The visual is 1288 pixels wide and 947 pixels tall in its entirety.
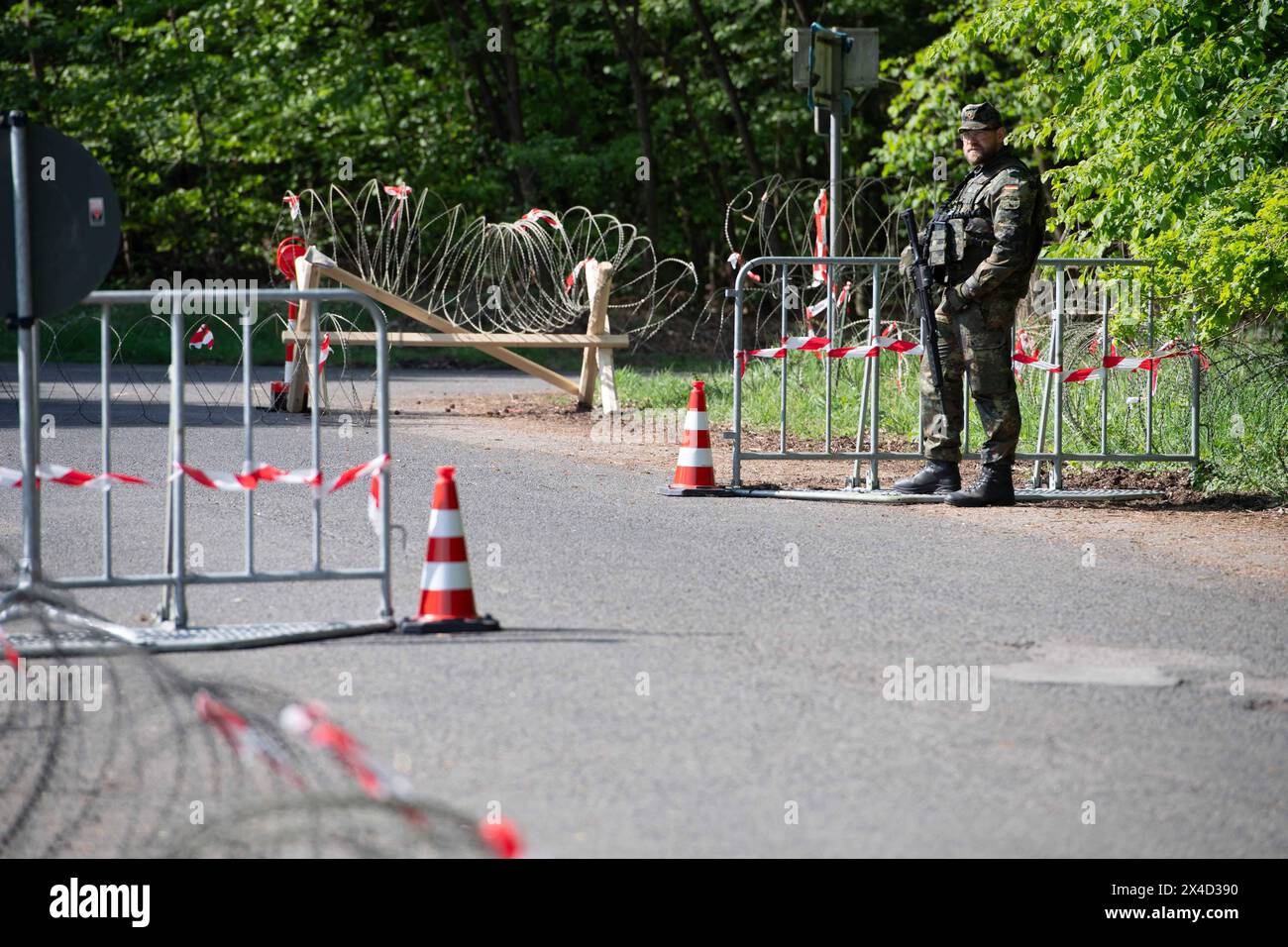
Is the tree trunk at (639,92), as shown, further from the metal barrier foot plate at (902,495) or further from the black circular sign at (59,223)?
the black circular sign at (59,223)

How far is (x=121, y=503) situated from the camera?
10.5 m

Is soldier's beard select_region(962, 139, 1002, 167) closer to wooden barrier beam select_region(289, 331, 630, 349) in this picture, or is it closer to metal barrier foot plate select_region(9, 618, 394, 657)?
wooden barrier beam select_region(289, 331, 630, 349)

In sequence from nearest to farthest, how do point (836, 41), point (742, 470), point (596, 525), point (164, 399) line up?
point (596, 525) → point (742, 470) → point (836, 41) → point (164, 399)

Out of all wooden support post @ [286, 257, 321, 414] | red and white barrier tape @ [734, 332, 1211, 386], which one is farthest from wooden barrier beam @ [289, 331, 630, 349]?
red and white barrier tape @ [734, 332, 1211, 386]

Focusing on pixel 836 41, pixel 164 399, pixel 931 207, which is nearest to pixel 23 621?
pixel 836 41

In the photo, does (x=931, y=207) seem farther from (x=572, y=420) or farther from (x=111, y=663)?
(x=111, y=663)

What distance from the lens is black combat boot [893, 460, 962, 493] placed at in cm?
1115

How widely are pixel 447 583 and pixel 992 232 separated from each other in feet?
17.0

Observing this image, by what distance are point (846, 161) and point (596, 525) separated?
23.7 m

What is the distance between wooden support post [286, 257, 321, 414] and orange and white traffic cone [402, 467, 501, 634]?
325 inches

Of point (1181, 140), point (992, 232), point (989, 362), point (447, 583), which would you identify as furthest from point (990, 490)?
point (447, 583)

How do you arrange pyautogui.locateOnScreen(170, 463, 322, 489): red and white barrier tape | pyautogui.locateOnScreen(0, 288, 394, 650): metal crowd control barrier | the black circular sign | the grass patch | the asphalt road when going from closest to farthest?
the asphalt road
the black circular sign
pyautogui.locateOnScreen(0, 288, 394, 650): metal crowd control barrier
pyautogui.locateOnScreen(170, 463, 322, 489): red and white barrier tape
the grass patch

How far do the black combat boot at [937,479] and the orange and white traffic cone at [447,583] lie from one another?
15.8 ft

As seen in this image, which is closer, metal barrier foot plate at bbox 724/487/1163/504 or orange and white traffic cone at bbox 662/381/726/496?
metal barrier foot plate at bbox 724/487/1163/504
